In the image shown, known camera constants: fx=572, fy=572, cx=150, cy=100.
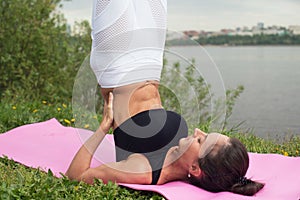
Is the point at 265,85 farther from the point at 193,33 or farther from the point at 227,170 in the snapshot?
the point at 227,170

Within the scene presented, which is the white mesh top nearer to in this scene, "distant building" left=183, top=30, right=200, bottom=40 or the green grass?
"distant building" left=183, top=30, right=200, bottom=40

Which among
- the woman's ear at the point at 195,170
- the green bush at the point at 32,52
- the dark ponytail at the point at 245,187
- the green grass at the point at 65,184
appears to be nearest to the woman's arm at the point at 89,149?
the green grass at the point at 65,184

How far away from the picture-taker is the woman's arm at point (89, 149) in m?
3.02

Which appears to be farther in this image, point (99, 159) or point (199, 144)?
point (99, 159)

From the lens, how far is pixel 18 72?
605 centimetres

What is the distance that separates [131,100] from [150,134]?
21cm

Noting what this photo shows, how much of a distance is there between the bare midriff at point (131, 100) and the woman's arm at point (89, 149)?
0.11ft

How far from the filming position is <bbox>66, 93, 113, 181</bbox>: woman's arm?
3016 millimetres

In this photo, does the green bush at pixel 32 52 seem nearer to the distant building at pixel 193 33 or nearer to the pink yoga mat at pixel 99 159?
the pink yoga mat at pixel 99 159

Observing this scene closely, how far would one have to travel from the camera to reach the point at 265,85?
8.79m

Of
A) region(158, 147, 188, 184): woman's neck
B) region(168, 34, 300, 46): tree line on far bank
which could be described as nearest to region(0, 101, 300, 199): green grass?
region(158, 147, 188, 184): woman's neck

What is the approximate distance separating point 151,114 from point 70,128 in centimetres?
135

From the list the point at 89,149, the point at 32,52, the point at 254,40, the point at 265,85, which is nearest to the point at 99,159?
the point at 89,149

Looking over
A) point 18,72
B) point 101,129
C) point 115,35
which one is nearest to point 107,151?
point 101,129
